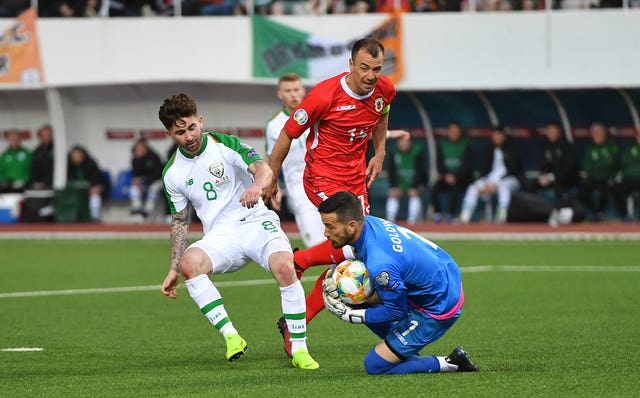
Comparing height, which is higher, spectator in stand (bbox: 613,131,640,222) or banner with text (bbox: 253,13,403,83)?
banner with text (bbox: 253,13,403,83)

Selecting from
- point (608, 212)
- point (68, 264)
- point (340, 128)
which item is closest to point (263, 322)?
point (340, 128)

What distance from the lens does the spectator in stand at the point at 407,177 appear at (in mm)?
24969

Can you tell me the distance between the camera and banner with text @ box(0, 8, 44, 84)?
1017 inches

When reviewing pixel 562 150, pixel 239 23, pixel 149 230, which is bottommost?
pixel 149 230

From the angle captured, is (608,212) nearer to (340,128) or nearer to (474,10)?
(474,10)

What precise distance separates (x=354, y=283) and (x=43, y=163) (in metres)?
19.2

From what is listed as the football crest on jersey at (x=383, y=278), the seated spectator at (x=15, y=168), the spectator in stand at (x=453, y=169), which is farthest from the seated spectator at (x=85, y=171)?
the football crest on jersey at (x=383, y=278)

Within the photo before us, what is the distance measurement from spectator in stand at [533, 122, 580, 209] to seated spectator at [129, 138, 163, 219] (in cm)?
760

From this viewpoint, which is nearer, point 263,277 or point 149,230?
point 263,277

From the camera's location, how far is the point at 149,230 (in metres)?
25.2

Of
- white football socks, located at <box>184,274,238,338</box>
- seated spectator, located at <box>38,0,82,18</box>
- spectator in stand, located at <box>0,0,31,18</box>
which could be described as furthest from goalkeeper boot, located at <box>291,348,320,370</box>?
spectator in stand, located at <box>0,0,31,18</box>

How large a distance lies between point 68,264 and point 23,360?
9658 millimetres

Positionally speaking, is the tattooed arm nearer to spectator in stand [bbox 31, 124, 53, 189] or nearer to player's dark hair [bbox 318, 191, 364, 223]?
player's dark hair [bbox 318, 191, 364, 223]

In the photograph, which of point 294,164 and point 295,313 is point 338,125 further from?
point 294,164
